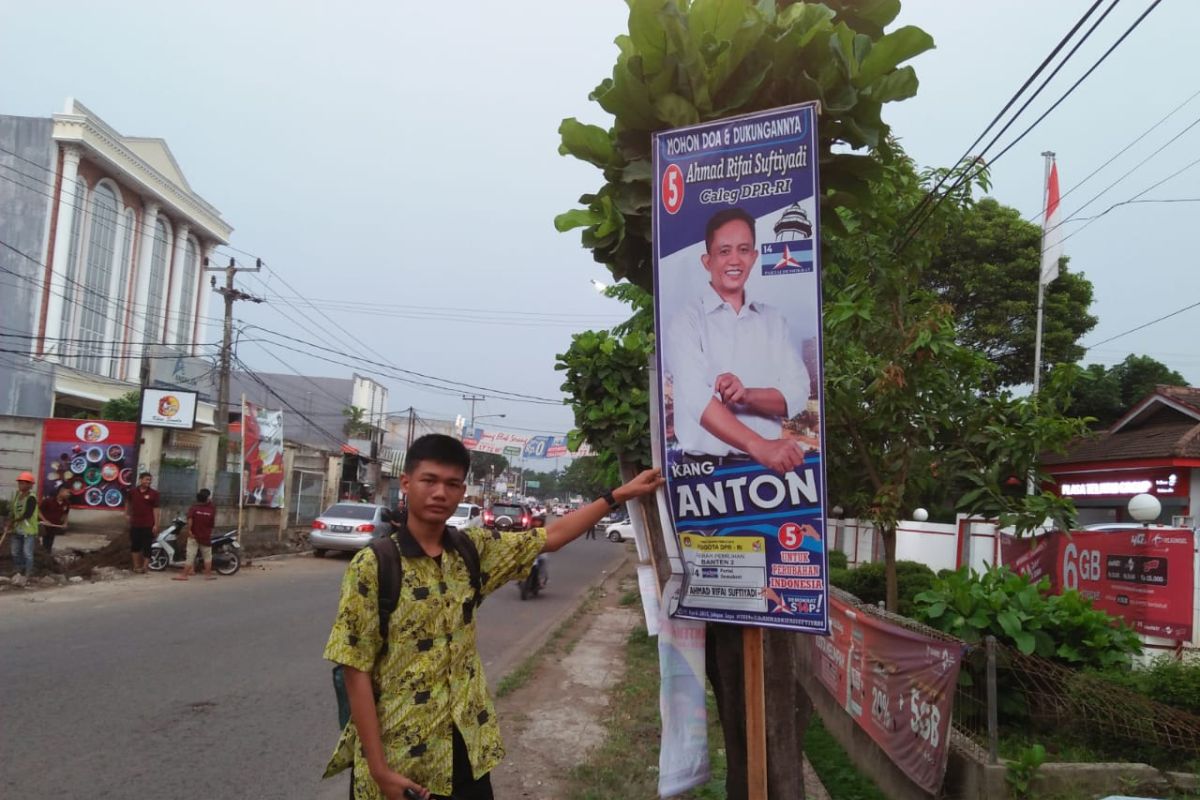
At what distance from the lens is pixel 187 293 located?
38375 millimetres

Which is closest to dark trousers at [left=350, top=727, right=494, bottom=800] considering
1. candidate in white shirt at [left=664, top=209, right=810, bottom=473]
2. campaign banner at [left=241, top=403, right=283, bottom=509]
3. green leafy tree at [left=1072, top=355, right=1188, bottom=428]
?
candidate in white shirt at [left=664, top=209, right=810, bottom=473]

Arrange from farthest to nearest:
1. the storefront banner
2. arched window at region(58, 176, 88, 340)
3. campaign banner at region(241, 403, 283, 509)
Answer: arched window at region(58, 176, 88, 340), campaign banner at region(241, 403, 283, 509), the storefront banner

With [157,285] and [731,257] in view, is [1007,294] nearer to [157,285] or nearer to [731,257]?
[731,257]

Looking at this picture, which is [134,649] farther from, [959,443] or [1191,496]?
[1191,496]

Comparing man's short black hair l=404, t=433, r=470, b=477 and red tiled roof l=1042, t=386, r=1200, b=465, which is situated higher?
red tiled roof l=1042, t=386, r=1200, b=465

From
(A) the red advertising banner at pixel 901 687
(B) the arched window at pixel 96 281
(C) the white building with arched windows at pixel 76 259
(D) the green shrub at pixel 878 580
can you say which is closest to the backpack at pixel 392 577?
(A) the red advertising banner at pixel 901 687

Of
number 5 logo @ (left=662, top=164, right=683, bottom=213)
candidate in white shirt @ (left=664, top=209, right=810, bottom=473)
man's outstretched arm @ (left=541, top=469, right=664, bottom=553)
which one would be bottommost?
man's outstretched arm @ (left=541, top=469, right=664, bottom=553)

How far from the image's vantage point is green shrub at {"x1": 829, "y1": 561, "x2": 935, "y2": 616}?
8.71m

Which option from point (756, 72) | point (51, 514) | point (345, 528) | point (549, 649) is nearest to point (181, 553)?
point (51, 514)

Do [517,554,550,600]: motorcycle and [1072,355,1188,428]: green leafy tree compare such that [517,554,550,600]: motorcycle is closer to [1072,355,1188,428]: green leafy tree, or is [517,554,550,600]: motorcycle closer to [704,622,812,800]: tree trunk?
[704,622,812,800]: tree trunk

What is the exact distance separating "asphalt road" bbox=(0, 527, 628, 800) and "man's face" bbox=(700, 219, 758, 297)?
3881 millimetres

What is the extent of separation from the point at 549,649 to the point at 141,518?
8740mm

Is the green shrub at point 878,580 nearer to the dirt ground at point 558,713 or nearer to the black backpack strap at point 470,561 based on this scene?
the dirt ground at point 558,713

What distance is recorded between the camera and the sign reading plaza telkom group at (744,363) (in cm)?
236
